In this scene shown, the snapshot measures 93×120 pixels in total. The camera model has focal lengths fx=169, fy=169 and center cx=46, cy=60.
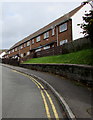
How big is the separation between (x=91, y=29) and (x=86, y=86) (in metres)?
3.46

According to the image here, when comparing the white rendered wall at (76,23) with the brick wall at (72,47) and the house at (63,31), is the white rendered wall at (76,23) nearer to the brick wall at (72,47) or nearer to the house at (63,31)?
the house at (63,31)

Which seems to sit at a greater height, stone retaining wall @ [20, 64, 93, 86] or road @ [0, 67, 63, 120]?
stone retaining wall @ [20, 64, 93, 86]

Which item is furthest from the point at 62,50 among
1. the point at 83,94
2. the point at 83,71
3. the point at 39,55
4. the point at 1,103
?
the point at 1,103

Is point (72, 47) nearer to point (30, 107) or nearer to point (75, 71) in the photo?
point (75, 71)

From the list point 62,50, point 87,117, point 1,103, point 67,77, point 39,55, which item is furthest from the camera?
point 39,55

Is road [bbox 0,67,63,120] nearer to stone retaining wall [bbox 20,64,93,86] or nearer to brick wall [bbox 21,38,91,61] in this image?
stone retaining wall [bbox 20,64,93,86]

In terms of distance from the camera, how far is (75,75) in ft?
39.5

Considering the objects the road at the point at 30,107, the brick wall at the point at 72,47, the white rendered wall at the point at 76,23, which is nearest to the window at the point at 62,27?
the white rendered wall at the point at 76,23

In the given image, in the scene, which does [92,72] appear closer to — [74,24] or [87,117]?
[87,117]

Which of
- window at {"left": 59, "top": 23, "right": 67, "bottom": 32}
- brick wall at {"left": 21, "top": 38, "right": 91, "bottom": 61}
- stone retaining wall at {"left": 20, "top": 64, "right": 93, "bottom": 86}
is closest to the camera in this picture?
stone retaining wall at {"left": 20, "top": 64, "right": 93, "bottom": 86}

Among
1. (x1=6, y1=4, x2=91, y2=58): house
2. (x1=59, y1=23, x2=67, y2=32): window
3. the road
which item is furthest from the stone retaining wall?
(x1=59, y1=23, x2=67, y2=32): window

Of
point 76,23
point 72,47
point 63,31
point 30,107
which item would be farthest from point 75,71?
point 63,31

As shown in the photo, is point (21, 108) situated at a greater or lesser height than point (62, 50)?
lesser

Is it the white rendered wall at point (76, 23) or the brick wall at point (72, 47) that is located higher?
the white rendered wall at point (76, 23)
